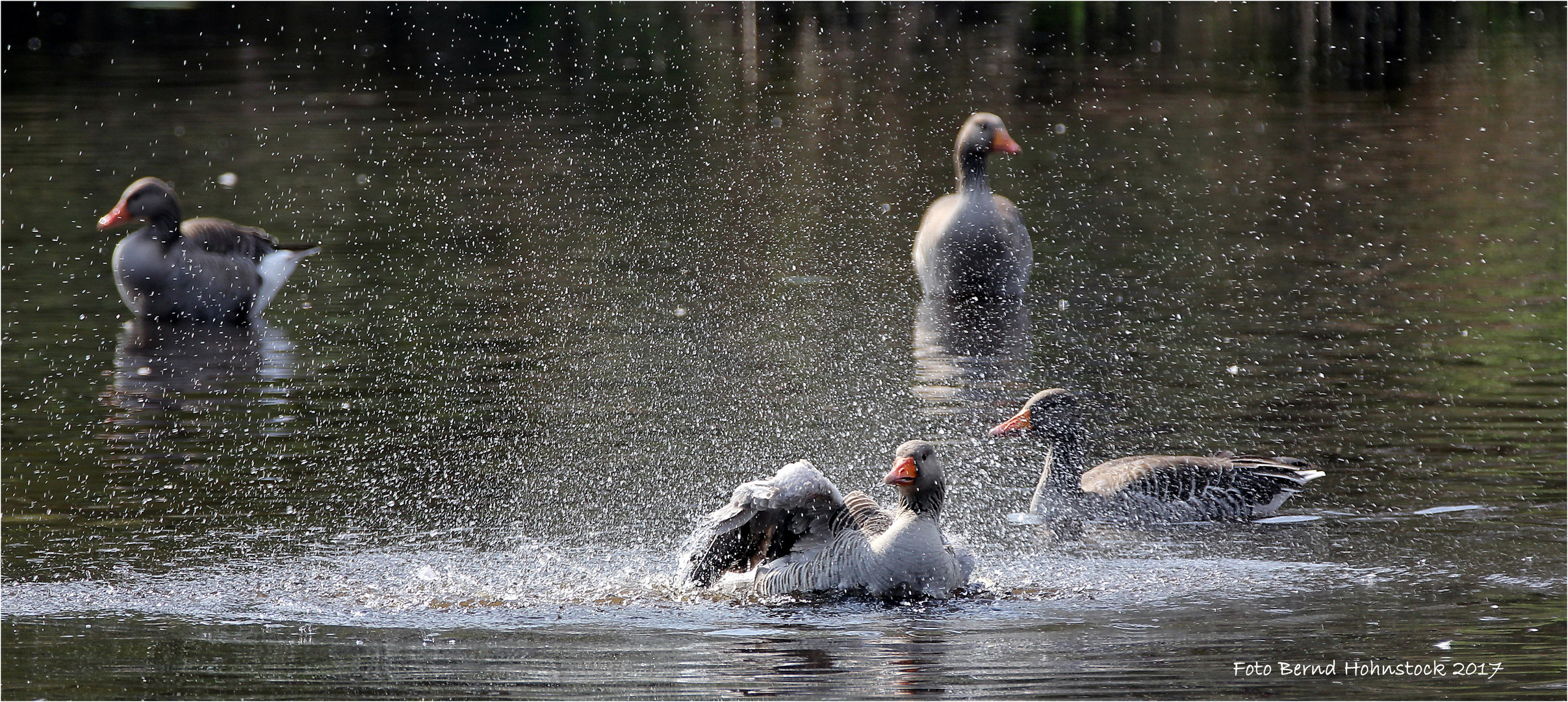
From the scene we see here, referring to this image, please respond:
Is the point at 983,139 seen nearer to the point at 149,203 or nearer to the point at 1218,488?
the point at 1218,488

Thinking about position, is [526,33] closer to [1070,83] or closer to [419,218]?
[1070,83]

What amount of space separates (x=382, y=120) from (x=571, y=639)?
64.7ft

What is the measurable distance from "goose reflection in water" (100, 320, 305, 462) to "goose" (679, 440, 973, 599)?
3788 millimetres

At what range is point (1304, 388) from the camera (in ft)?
35.6

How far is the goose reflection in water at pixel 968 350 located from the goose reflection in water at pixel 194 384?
4284 millimetres

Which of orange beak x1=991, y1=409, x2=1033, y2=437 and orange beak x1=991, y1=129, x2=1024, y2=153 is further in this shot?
orange beak x1=991, y1=129, x2=1024, y2=153

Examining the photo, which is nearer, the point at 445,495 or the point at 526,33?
the point at 445,495

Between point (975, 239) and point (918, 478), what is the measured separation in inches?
264

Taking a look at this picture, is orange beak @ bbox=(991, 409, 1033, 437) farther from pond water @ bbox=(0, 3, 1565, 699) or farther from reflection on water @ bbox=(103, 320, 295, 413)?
reflection on water @ bbox=(103, 320, 295, 413)

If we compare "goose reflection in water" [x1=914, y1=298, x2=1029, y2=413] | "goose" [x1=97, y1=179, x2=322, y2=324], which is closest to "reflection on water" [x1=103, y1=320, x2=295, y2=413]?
"goose" [x1=97, y1=179, x2=322, y2=324]

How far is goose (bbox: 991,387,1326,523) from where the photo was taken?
8766mm

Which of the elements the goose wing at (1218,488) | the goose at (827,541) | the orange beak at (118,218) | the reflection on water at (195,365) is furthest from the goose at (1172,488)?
the orange beak at (118,218)

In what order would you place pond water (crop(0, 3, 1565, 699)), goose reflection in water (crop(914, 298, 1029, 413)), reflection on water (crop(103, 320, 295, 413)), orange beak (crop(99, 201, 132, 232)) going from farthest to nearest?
1. orange beak (crop(99, 201, 132, 232))
2. reflection on water (crop(103, 320, 295, 413))
3. goose reflection in water (crop(914, 298, 1029, 413))
4. pond water (crop(0, 3, 1565, 699))

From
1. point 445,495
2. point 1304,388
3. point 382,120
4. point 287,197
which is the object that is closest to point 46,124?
point 382,120
